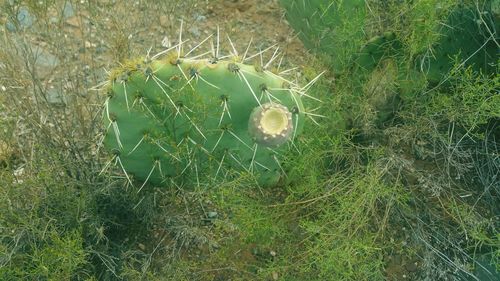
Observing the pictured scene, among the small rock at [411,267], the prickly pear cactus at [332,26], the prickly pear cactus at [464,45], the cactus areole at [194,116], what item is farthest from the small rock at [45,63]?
the small rock at [411,267]

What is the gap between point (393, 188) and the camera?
2.50m

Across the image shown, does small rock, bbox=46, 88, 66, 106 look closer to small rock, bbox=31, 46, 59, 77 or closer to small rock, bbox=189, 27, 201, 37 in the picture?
small rock, bbox=31, 46, 59, 77

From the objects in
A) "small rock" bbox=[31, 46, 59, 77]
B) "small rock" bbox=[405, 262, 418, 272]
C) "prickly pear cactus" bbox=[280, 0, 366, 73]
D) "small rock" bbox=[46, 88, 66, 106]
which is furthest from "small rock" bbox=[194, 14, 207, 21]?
"small rock" bbox=[405, 262, 418, 272]

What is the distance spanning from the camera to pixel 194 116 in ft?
→ 7.72

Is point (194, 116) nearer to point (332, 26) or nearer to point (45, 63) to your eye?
point (332, 26)

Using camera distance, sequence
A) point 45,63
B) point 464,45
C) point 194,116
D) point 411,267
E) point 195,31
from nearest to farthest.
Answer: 1. point 194,116
2. point 411,267
3. point 464,45
4. point 45,63
5. point 195,31

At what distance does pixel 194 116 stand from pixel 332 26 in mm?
1030

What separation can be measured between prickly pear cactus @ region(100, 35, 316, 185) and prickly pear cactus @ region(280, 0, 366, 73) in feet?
1.55

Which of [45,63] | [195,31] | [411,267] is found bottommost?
[411,267]

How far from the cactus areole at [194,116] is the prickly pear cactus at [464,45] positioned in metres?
0.86

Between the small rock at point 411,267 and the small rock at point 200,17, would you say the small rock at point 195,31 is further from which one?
the small rock at point 411,267

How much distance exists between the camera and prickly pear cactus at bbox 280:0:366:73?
2.85m

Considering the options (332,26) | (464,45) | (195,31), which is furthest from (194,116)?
(195,31)

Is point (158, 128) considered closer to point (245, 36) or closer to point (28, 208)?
point (28, 208)
